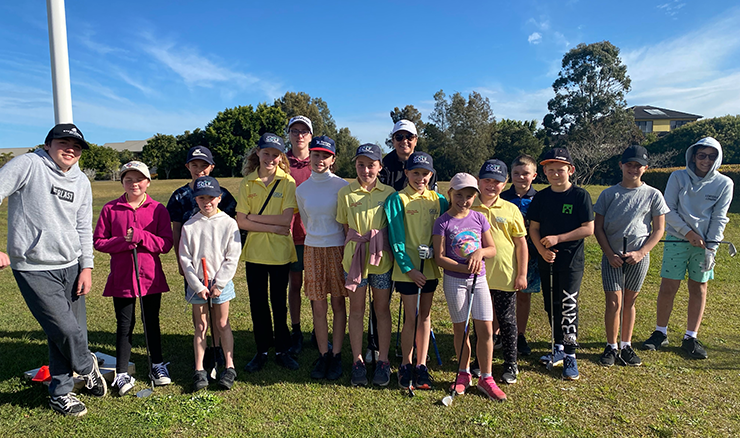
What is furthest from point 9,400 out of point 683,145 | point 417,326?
point 683,145

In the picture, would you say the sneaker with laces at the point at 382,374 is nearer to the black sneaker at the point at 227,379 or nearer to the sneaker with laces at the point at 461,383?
the sneaker with laces at the point at 461,383

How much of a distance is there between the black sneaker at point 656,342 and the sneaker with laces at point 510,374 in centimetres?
191

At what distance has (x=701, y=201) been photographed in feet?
15.6

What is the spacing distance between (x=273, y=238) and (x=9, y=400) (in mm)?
2575

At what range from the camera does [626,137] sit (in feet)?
108

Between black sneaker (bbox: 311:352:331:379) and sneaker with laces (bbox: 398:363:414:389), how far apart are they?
2.41 feet

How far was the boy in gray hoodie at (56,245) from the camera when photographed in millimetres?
3236

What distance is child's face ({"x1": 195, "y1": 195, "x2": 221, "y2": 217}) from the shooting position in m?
3.81

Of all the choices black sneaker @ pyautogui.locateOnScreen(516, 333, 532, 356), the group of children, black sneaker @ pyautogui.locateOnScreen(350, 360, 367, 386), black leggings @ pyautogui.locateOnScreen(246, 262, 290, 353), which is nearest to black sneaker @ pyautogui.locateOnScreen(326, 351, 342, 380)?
the group of children

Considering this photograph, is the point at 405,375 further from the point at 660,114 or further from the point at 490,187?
the point at 660,114

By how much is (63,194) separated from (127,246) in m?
0.63

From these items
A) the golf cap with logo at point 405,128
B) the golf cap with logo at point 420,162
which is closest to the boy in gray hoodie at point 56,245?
the golf cap with logo at point 420,162

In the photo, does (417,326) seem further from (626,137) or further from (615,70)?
(615,70)

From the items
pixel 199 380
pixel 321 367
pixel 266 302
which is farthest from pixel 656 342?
pixel 199 380
